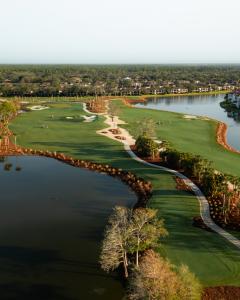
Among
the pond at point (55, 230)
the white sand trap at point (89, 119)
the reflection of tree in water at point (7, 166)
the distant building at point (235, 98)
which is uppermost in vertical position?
the distant building at point (235, 98)

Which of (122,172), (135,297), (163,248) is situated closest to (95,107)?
(122,172)

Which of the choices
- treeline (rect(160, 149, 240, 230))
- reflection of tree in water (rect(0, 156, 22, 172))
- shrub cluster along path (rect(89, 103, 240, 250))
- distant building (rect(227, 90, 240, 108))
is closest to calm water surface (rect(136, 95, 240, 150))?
distant building (rect(227, 90, 240, 108))

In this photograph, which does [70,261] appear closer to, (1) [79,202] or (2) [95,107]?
(1) [79,202]

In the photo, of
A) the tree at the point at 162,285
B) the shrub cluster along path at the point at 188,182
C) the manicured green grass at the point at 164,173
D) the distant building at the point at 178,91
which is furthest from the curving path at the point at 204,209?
the distant building at the point at 178,91

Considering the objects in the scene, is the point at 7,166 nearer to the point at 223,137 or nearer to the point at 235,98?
the point at 223,137

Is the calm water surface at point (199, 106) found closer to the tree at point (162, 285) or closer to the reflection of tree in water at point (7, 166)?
the reflection of tree in water at point (7, 166)

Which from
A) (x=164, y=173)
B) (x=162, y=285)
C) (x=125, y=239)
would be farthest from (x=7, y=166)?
(x=162, y=285)
